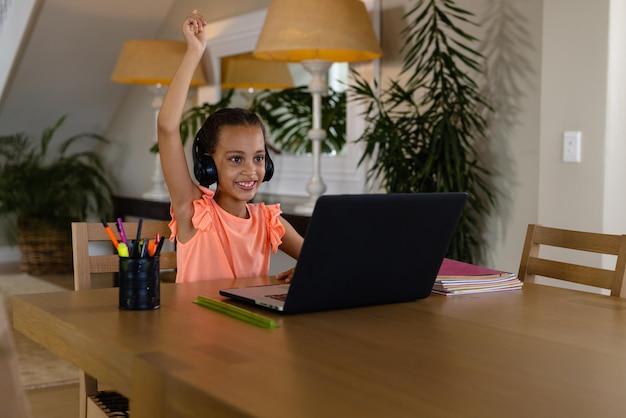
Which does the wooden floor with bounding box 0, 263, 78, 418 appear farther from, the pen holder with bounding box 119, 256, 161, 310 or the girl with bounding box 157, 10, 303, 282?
the pen holder with bounding box 119, 256, 161, 310

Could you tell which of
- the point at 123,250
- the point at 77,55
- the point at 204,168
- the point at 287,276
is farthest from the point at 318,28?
the point at 77,55

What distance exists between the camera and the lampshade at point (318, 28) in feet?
10.8

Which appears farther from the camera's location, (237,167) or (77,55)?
(77,55)

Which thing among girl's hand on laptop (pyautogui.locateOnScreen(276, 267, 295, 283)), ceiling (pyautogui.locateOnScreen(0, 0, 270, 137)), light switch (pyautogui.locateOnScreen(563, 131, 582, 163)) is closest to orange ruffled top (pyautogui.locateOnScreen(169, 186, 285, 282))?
girl's hand on laptop (pyautogui.locateOnScreen(276, 267, 295, 283))

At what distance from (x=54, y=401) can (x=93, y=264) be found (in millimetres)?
1339

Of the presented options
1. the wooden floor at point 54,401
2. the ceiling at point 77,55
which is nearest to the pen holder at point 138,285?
the wooden floor at point 54,401

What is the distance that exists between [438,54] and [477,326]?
2.00m

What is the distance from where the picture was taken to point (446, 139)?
3105mm

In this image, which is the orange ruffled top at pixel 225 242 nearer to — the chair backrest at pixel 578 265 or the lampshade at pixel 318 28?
the chair backrest at pixel 578 265

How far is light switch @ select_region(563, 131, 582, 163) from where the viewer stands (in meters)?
2.72

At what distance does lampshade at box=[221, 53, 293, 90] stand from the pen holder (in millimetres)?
3039

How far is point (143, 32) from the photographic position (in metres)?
5.67

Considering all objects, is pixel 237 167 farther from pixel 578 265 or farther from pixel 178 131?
pixel 578 265

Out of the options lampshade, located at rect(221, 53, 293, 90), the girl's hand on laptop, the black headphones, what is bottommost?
the girl's hand on laptop
